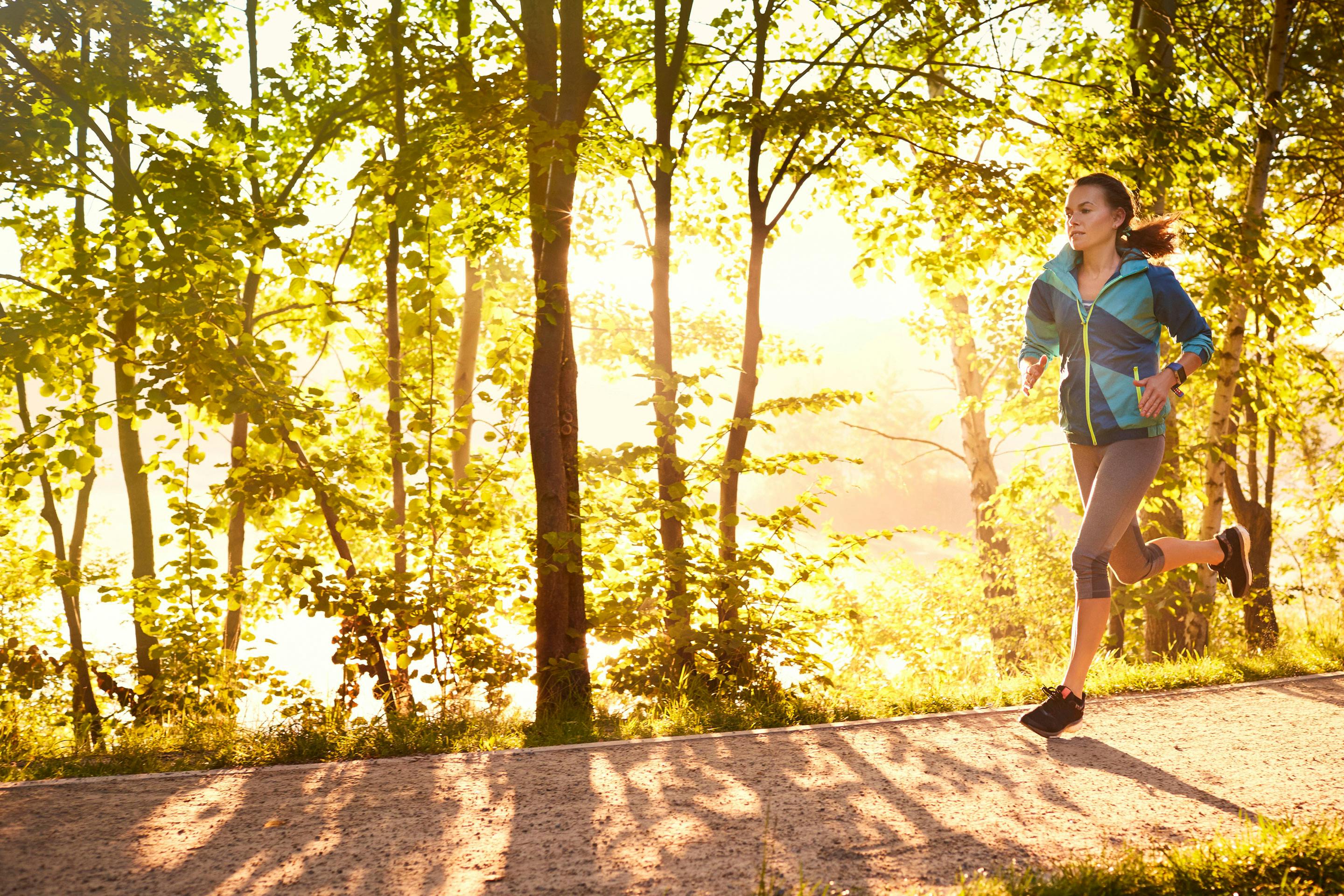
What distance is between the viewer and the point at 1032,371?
376 centimetres

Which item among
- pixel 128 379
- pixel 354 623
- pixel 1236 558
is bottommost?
pixel 354 623

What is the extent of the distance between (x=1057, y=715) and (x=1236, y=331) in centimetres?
436

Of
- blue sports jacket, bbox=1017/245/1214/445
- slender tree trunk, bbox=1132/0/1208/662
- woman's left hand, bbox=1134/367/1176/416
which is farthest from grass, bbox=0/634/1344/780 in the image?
woman's left hand, bbox=1134/367/1176/416

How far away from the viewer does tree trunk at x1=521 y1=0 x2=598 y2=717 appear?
470 centimetres

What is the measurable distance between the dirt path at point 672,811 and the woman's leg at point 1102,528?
0.39 metres

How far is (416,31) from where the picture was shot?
5.29m

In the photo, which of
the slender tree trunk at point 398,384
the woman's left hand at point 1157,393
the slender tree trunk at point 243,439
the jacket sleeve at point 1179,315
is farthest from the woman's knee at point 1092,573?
the slender tree trunk at point 243,439

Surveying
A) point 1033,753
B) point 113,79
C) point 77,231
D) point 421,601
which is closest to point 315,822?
point 421,601

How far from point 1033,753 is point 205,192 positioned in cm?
447

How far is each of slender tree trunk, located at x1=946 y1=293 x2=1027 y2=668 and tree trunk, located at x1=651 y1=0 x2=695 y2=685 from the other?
17.2 ft

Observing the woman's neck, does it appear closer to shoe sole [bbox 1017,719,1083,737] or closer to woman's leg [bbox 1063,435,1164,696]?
woman's leg [bbox 1063,435,1164,696]

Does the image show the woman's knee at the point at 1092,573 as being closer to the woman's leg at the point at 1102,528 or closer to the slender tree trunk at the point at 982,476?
the woman's leg at the point at 1102,528

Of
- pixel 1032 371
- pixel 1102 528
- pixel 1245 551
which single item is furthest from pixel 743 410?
pixel 1245 551

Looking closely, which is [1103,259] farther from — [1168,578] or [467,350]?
[467,350]
